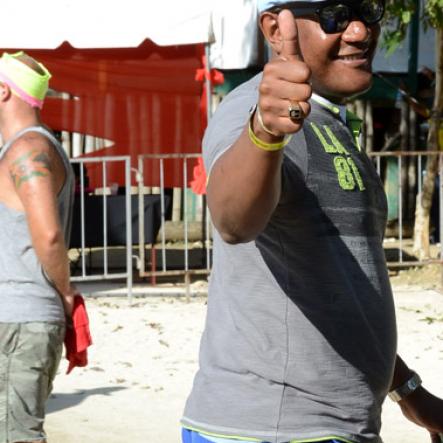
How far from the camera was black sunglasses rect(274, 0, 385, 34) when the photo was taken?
8.38 ft

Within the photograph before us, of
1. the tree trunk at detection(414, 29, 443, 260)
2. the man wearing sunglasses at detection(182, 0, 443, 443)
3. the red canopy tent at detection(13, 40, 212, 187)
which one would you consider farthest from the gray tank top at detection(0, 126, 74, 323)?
the tree trunk at detection(414, 29, 443, 260)

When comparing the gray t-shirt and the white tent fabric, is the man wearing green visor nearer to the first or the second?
the gray t-shirt

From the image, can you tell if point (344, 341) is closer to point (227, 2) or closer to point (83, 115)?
point (227, 2)

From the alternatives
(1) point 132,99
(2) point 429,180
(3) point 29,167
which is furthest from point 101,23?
(3) point 29,167

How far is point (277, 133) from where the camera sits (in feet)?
6.58

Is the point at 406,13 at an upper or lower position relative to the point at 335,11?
upper

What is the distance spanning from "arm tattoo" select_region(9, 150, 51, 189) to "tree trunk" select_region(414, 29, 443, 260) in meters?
9.77

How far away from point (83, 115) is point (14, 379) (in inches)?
352

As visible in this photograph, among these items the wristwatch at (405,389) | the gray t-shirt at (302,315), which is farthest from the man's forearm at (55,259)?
the gray t-shirt at (302,315)

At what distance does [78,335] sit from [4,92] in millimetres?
965

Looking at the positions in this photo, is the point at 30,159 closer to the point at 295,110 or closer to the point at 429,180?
the point at 295,110

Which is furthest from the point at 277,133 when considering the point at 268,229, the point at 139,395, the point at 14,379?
the point at 139,395

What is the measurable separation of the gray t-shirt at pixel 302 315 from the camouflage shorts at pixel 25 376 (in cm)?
163

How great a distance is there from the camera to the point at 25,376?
13.8 feet
